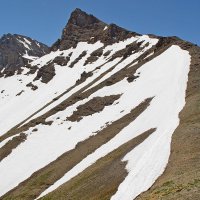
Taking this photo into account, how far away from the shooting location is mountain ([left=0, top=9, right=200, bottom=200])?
3481 cm

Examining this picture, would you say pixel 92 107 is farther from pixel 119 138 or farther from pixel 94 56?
Answer: pixel 94 56

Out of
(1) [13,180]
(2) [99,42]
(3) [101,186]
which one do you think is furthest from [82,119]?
(2) [99,42]

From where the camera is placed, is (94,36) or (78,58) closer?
(78,58)

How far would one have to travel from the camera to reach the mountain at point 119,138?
34.8 m

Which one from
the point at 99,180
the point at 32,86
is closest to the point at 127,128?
the point at 99,180

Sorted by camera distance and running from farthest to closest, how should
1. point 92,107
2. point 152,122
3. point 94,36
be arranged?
1. point 94,36
2. point 92,107
3. point 152,122

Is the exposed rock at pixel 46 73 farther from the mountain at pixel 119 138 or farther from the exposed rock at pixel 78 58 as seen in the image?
the mountain at pixel 119 138

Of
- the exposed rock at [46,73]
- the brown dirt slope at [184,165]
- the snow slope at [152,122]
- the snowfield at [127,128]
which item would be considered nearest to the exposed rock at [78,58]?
the exposed rock at [46,73]

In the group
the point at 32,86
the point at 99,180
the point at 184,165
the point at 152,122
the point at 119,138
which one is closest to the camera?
the point at 184,165

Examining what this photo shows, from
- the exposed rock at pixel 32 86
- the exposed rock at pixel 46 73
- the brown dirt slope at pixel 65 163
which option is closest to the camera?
the brown dirt slope at pixel 65 163

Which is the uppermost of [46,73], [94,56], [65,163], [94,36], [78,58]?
[94,36]

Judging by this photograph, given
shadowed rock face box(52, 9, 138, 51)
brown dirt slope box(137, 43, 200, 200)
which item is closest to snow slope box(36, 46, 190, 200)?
brown dirt slope box(137, 43, 200, 200)

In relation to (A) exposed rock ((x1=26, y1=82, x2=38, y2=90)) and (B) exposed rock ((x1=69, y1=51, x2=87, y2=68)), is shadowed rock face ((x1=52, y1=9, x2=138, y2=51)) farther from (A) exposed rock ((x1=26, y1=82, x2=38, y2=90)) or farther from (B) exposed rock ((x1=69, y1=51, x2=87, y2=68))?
(A) exposed rock ((x1=26, y1=82, x2=38, y2=90))

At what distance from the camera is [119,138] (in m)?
56.2
